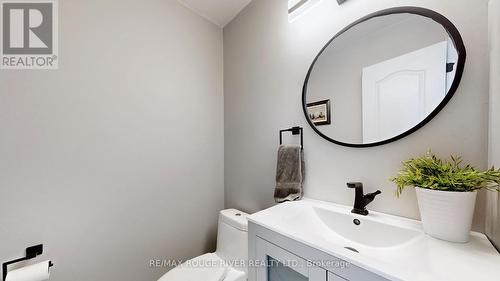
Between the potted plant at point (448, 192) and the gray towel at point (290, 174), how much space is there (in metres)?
0.50

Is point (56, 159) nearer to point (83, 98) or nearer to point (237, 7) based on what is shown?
point (83, 98)

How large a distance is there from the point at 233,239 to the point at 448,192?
113 cm

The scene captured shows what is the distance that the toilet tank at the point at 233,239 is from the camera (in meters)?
1.22

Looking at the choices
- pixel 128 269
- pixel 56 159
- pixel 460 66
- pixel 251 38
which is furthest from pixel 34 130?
pixel 460 66

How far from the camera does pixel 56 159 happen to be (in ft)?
3.37

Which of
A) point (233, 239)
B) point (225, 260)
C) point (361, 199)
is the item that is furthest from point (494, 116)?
point (225, 260)

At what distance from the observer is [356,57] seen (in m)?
0.94

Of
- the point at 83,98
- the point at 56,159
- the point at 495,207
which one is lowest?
the point at 495,207

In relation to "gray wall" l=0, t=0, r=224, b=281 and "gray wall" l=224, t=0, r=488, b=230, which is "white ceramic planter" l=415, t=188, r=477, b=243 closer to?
"gray wall" l=224, t=0, r=488, b=230

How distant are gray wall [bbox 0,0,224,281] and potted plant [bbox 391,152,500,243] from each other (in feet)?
4.59

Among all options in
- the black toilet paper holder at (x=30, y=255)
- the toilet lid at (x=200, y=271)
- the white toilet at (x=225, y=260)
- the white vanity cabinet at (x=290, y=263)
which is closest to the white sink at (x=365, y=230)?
the white vanity cabinet at (x=290, y=263)

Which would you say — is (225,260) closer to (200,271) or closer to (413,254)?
(200,271)

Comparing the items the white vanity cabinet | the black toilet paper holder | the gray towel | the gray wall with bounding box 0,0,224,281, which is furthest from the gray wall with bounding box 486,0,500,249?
the black toilet paper holder

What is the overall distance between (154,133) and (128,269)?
3.00ft
